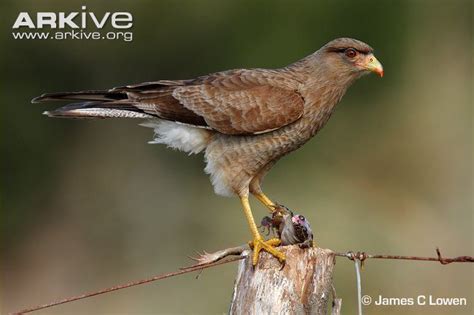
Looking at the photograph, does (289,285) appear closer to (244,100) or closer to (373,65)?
(244,100)

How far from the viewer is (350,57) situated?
566cm

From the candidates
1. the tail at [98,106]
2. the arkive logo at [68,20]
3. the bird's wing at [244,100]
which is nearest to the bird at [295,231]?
the bird's wing at [244,100]

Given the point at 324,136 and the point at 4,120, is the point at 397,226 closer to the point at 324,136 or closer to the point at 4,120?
the point at 324,136

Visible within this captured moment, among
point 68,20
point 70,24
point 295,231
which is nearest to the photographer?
point 295,231

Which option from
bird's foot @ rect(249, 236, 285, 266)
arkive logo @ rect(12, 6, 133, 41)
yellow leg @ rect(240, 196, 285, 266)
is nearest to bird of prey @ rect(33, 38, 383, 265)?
yellow leg @ rect(240, 196, 285, 266)

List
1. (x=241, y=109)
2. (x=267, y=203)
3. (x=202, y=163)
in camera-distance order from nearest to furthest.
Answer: (x=241, y=109), (x=267, y=203), (x=202, y=163)

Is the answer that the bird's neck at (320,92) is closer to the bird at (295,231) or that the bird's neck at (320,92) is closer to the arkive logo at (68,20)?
the bird at (295,231)

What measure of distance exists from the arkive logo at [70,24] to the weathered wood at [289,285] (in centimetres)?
474

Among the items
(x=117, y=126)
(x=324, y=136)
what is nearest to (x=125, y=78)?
(x=117, y=126)

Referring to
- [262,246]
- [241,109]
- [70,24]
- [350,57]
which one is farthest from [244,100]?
[70,24]

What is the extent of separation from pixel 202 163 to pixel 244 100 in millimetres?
4412

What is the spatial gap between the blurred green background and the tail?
3050 millimetres

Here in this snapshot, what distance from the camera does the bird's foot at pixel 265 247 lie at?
4152 mm

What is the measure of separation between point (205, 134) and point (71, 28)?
4.37m
